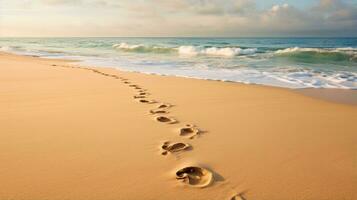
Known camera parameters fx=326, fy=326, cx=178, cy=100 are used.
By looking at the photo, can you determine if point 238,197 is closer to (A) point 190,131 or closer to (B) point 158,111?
(A) point 190,131

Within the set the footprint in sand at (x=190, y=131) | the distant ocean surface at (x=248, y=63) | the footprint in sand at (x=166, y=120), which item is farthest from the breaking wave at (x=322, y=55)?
the footprint in sand at (x=190, y=131)

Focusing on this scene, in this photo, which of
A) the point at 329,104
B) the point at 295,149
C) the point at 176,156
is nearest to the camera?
the point at 176,156

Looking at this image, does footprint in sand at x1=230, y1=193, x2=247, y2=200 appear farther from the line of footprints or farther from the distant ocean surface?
the distant ocean surface

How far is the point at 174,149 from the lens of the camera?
268cm

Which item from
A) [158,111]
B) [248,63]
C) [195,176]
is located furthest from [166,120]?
[248,63]

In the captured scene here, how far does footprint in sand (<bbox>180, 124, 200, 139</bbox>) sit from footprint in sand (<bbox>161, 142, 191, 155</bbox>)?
0.26 m

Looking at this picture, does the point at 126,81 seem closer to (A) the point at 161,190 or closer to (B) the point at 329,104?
(B) the point at 329,104

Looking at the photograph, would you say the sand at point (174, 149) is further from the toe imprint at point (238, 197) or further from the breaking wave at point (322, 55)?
the breaking wave at point (322, 55)

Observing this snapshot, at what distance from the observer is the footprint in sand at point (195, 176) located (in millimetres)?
2070

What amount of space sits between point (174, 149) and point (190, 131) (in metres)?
0.56

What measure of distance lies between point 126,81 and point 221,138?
4.26 metres

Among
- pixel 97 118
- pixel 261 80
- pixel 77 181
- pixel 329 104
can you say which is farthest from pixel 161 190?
pixel 261 80

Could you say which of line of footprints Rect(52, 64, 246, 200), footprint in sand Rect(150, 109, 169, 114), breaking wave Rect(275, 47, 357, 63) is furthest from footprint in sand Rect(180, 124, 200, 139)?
breaking wave Rect(275, 47, 357, 63)

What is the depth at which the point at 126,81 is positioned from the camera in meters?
6.91
